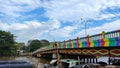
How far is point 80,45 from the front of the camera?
41.8 meters

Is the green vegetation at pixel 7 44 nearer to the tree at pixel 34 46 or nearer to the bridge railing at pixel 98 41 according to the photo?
the tree at pixel 34 46

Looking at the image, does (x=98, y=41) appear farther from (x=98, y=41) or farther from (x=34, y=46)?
(x=34, y=46)

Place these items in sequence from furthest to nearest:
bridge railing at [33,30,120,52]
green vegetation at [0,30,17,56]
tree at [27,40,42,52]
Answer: tree at [27,40,42,52]
green vegetation at [0,30,17,56]
bridge railing at [33,30,120,52]

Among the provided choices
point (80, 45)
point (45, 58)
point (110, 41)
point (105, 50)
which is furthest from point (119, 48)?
point (45, 58)

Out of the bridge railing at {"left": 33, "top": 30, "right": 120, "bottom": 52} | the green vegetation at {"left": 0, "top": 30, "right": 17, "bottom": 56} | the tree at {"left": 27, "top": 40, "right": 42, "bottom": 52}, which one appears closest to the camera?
the bridge railing at {"left": 33, "top": 30, "right": 120, "bottom": 52}

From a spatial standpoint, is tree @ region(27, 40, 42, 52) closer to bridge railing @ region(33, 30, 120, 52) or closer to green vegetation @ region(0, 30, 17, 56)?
green vegetation @ region(0, 30, 17, 56)

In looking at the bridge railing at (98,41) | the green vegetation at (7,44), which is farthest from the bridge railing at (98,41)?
the green vegetation at (7,44)

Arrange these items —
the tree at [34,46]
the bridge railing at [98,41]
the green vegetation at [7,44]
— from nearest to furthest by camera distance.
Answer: the bridge railing at [98,41]
the green vegetation at [7,44]
the tree at [34,46]

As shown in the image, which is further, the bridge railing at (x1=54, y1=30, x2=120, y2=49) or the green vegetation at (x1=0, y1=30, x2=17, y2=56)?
the green vegetation at (x1=0, y1=30, x2=17, y2=56)

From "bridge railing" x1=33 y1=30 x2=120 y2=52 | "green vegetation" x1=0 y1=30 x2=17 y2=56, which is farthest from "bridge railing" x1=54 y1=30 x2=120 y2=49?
"green vegetation" x1=0 y1=30 x2=17 y2=56

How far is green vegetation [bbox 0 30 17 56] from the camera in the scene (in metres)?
134

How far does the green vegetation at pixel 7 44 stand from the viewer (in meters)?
134

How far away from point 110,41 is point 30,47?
155 metres

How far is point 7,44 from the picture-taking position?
13612cm
